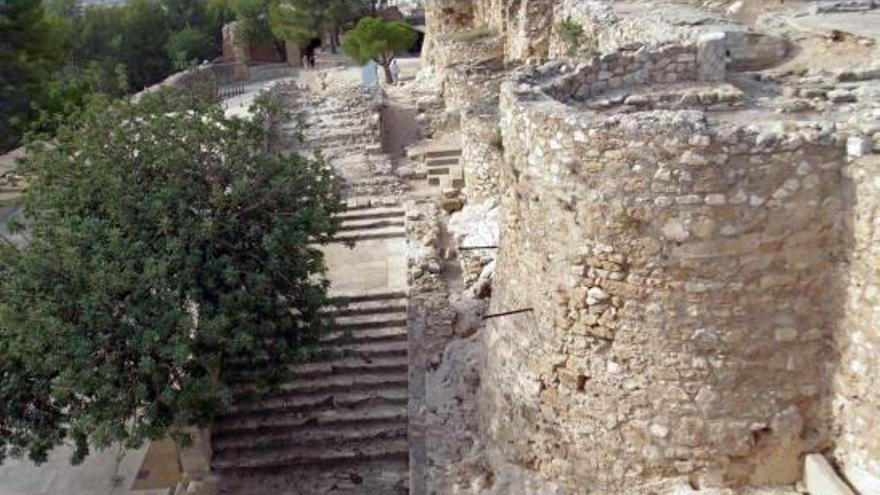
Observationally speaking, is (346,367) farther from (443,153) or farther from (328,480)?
(443,153)

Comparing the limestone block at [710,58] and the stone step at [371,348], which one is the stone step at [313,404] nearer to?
the stone step at [371,348]

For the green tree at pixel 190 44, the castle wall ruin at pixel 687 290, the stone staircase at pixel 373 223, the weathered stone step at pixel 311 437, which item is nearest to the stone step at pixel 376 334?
the weathered stone step at pixel 311 437

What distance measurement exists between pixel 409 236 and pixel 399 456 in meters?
4.45

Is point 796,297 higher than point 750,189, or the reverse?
point 750,189

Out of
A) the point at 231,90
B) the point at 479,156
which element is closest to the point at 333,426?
the point at 479,156

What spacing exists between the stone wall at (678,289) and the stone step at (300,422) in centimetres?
340

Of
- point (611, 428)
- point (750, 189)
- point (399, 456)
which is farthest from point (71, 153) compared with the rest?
point (750, 189)

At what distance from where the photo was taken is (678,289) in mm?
6062

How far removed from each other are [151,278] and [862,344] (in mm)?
5752

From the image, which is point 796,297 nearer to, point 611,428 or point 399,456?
point 611,428

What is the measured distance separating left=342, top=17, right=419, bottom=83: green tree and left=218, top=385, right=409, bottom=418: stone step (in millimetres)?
18466

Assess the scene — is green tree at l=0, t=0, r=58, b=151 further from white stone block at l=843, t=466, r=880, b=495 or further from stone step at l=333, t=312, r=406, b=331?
white stone block at l=843, t=466, r=880, b=495

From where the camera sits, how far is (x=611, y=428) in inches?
260

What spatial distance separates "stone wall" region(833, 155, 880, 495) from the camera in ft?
18.2
